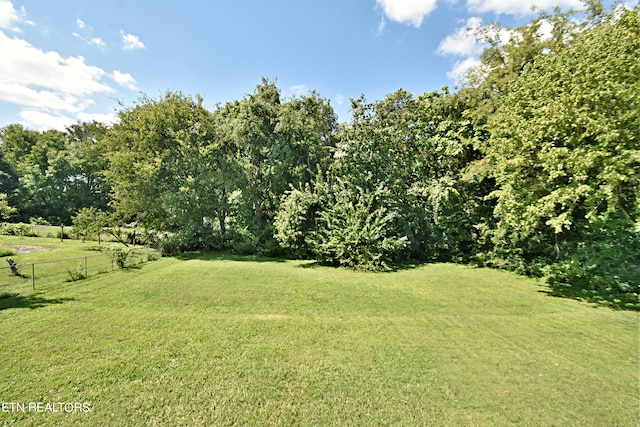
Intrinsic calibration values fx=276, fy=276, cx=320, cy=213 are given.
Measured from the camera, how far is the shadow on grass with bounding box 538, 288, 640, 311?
26.9 ft

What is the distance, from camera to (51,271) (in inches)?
479

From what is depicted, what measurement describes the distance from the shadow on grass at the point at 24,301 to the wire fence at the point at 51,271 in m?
0.54

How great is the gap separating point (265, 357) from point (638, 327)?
8.93 meters

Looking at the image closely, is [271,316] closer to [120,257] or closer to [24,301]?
[24,301]

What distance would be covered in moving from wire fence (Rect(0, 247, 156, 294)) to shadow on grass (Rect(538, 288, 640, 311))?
16.5 metres

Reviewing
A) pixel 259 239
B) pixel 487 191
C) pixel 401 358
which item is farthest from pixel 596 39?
pixel 259 239

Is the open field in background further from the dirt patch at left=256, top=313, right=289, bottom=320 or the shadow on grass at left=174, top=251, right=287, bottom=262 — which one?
the dirt patch at left=256, top=313, right=289, bottom=320

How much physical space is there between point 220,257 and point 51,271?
25.7 feet

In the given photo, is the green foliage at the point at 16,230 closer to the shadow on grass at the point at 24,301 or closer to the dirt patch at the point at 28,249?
the dirt patch at the point at 28,249

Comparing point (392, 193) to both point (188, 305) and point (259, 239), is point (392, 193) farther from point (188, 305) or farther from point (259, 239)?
point (188, 305)

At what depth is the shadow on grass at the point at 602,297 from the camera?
26.9 feet

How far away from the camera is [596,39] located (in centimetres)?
833

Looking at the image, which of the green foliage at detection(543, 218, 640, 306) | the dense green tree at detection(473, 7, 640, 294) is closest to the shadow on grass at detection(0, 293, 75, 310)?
the dense green tree at detection(473, 7, 640, 294)

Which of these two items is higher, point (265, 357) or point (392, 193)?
point (392, 193)
